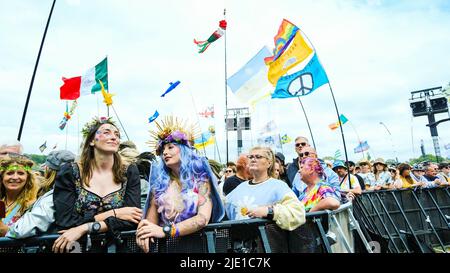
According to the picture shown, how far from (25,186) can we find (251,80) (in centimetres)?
642

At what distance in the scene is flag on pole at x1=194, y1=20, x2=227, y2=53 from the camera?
10.8 meters

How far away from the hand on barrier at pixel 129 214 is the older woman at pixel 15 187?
128 centimetres

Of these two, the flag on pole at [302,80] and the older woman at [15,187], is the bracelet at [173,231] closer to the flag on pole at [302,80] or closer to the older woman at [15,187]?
the older woman at [15,187]

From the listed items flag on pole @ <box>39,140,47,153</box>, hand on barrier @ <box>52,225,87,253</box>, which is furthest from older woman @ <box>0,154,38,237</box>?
flag on pole @ <box>39,140,47,153</box>

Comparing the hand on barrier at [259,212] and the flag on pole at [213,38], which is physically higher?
the flag on pole at [213,38]

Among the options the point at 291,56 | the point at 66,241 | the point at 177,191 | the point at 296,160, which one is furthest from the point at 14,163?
the point at 291,56

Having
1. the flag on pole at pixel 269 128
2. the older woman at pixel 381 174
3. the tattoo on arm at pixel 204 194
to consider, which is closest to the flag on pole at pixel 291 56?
the older woman at pixel 381 174

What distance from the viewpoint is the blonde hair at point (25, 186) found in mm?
2965

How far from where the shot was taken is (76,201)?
2324mm

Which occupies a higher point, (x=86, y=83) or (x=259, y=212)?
(x=86, y=83)

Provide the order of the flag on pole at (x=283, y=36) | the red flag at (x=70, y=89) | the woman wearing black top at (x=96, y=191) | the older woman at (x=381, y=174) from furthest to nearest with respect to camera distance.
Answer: the red flag at (x=70, y=89)
the older woman at (x=381, y=174)
the flag on pole at (x=283, y=36)
the woman wearing black top at (x=96, y=191)

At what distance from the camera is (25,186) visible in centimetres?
306

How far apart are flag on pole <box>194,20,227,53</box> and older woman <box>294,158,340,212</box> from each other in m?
8.37

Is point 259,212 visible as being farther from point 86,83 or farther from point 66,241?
point 86,83
